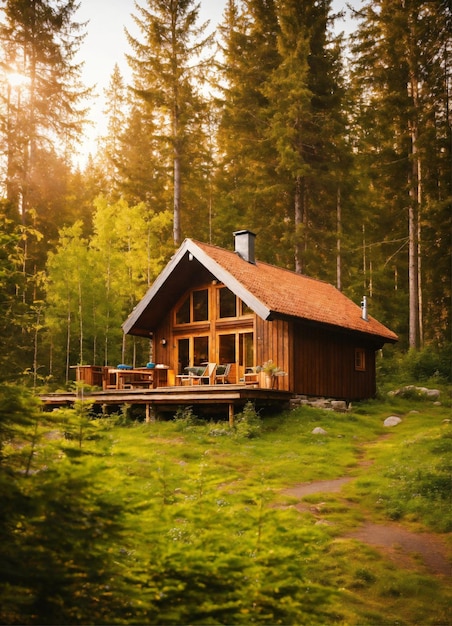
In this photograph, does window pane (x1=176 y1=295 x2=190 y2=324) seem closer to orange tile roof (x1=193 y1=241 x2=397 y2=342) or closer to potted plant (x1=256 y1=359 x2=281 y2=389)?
orange tile roof (x1=193 y1=241 x2=397 y2=342)

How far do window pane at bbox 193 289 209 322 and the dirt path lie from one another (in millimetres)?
12092

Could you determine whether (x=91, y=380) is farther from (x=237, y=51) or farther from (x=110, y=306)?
(x=237, y=51)

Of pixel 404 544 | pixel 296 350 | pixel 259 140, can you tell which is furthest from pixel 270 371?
pixel 259 140

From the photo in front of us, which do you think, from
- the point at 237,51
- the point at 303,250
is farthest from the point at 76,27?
the point at 303,250

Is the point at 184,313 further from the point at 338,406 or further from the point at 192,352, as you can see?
the point at 338,406

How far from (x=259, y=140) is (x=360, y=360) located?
14.3 meters

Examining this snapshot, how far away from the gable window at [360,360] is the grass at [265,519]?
19.6ft

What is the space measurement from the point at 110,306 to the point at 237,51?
1657 centimetres

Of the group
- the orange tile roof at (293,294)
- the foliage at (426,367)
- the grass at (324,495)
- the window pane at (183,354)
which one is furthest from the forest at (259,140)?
the grass at (324,495)

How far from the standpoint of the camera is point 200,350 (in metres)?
20.2

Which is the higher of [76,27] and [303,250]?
[76,27]

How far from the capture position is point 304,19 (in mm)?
28812

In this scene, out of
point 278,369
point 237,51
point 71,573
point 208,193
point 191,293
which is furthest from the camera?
point 208,193

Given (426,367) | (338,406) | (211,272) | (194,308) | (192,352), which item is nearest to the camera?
(338,406)
